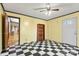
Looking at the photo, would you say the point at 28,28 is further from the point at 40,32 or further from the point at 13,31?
the point at 40,32

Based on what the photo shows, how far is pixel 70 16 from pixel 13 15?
2581 millimetres

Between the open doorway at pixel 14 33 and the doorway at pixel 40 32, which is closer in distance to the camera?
the open doorway at pixel 14 33

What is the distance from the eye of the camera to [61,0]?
78 cm

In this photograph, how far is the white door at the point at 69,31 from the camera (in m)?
3.60

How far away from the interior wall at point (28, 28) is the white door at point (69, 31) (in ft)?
5.65

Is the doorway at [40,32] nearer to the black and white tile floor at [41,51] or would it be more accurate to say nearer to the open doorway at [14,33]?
the open doorway at [14,33]

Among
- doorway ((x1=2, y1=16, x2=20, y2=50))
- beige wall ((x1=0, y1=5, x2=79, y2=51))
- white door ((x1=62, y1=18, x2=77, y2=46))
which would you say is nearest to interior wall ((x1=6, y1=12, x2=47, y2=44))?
beige wall ((x1=0, y1=5, x2=79, y2=51))

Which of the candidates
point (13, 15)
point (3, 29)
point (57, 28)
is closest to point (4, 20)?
point (3, 29)

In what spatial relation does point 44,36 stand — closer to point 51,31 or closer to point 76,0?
point 51,31

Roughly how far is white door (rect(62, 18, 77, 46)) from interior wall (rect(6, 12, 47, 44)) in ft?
5.65

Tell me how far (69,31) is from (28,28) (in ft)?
7.01

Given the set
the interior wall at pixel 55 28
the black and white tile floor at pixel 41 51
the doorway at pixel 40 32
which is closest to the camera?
the black and white tile floor at pixel 41 51

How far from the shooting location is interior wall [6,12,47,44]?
13.8 feet

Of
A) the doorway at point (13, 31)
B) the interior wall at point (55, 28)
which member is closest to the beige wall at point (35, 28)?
the interior wall at point (55, 28)
